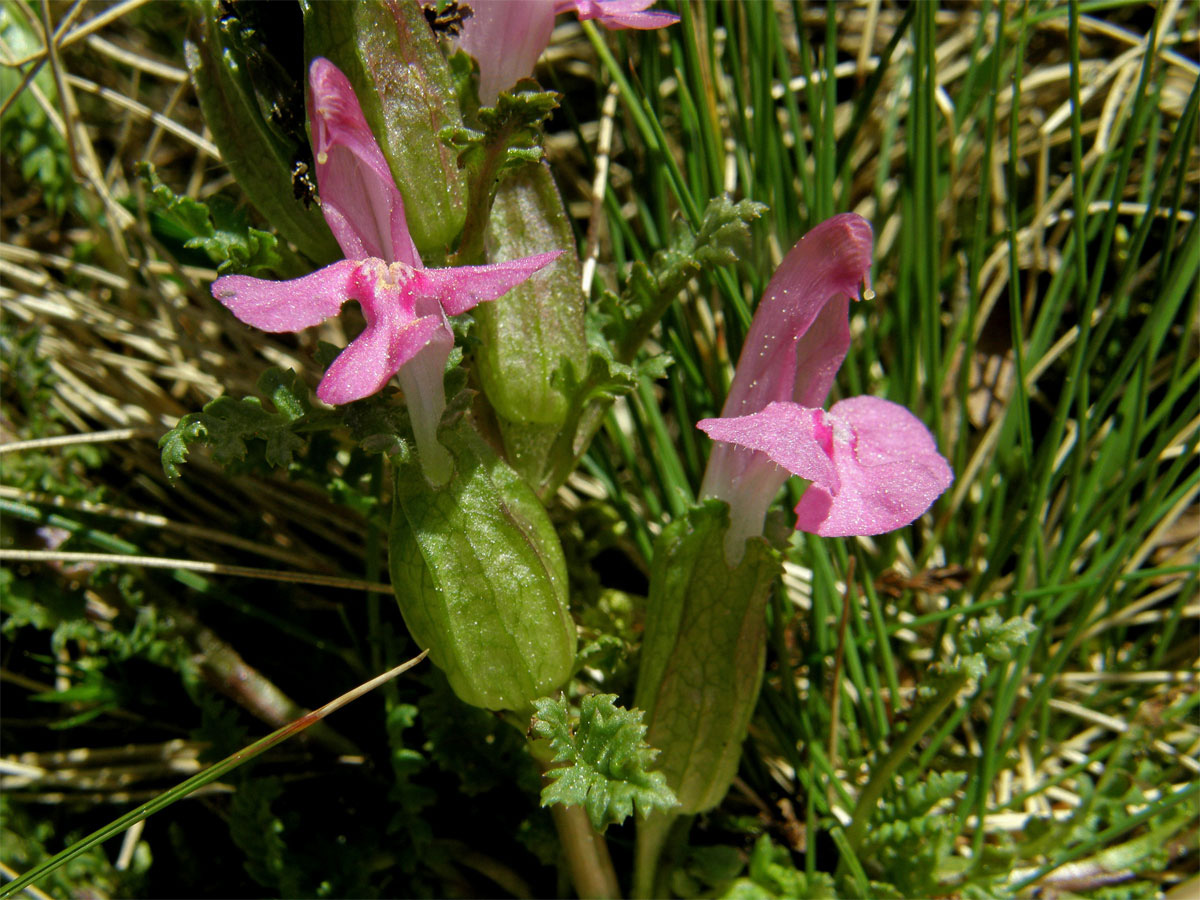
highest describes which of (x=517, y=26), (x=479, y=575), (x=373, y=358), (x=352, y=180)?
(x=517, y=26)

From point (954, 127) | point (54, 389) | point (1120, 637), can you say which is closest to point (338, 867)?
point (54, 389)

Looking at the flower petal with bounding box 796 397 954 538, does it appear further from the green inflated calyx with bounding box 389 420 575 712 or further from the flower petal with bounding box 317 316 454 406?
the flower petal with bounding box 317 316 454 406

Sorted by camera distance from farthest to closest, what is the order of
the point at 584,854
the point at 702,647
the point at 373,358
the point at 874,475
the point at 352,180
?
the point at 584,854
the point at 702,647
the point at 874,475
the point at 352,180
the point at 373,358

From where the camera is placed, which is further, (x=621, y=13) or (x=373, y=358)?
(x=621, y=13)

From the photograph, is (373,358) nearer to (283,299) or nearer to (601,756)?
(283,299)

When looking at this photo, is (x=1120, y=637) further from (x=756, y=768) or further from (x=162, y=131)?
(x=162, y=131)

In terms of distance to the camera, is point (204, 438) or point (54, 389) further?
point (54, 389)

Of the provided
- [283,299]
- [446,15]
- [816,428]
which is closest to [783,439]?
[816,428]

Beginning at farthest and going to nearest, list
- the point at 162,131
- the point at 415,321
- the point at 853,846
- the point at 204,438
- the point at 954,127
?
the point at 162,131 < the point at 954,127 < the point at 853,846 < the point at 204,438 < the point at 415,321
